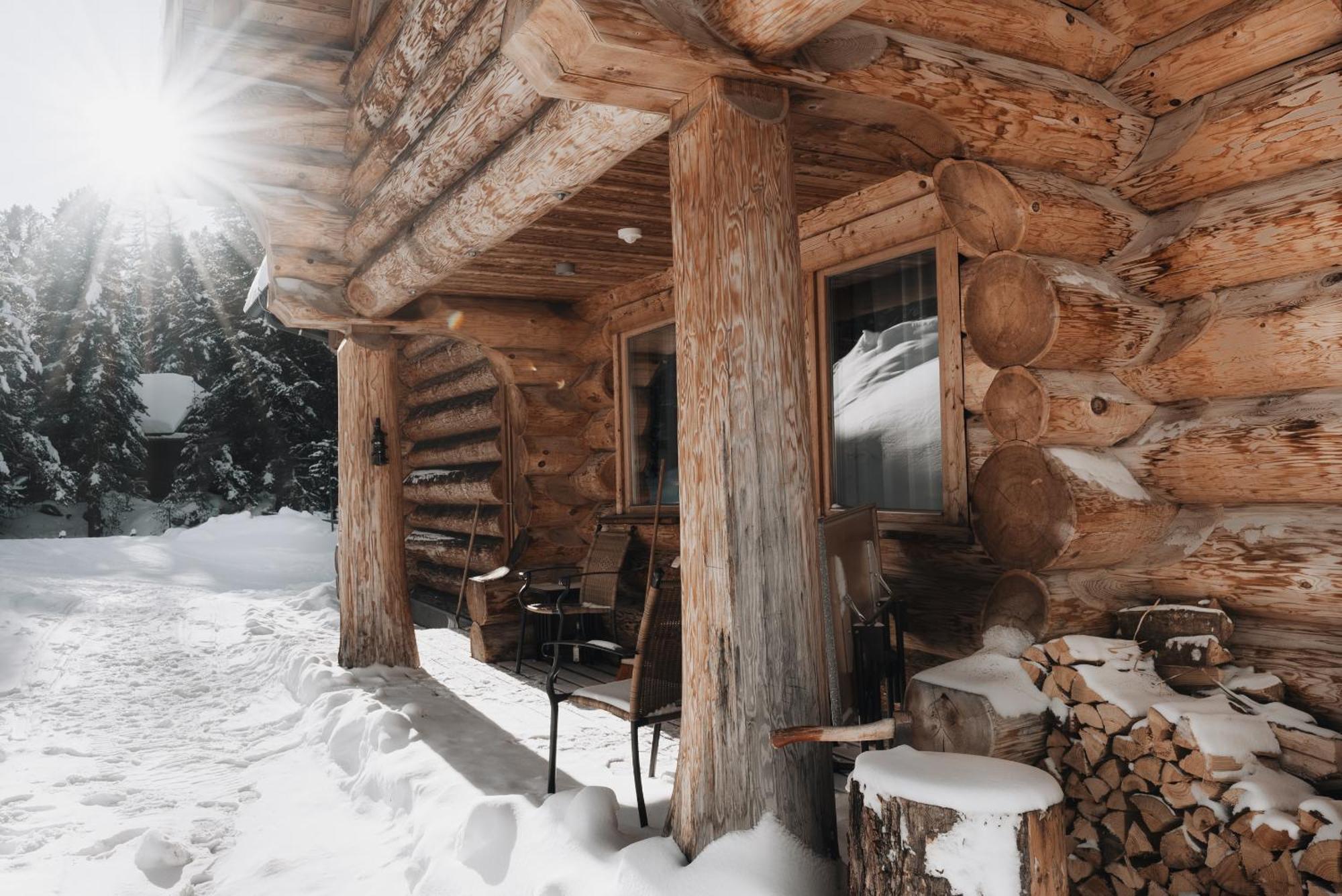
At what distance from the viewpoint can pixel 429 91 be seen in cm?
486

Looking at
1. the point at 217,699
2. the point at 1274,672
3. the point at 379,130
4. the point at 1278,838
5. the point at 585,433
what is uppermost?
the point at 379,130

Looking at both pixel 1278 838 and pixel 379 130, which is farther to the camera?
pixel 379 130

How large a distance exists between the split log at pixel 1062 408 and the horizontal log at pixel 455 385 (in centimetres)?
531

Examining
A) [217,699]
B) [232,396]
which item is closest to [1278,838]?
[217,699]

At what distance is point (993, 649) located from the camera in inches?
128

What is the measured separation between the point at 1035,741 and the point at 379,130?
5.08 m

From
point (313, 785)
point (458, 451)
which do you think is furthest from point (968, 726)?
point (458, 451)

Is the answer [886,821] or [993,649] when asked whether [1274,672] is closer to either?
[993,649]

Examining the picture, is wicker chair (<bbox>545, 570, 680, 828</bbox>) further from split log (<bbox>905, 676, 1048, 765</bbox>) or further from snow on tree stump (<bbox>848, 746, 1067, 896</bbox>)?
snow on tree stump (<bbox>848, 746, 1067, 896</bbox>)

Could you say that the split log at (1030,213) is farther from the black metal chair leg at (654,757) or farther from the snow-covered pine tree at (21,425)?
the snow-covered pine tree at (21,425)

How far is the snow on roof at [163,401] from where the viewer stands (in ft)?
86.7

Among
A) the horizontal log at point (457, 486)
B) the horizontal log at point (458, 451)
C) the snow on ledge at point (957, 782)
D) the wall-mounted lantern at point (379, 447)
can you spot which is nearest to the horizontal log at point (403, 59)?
the wall-mounted lantern at point (379, 447)

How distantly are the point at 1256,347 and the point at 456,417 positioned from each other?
296 inches

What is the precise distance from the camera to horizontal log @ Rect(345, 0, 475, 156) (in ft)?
15.5
